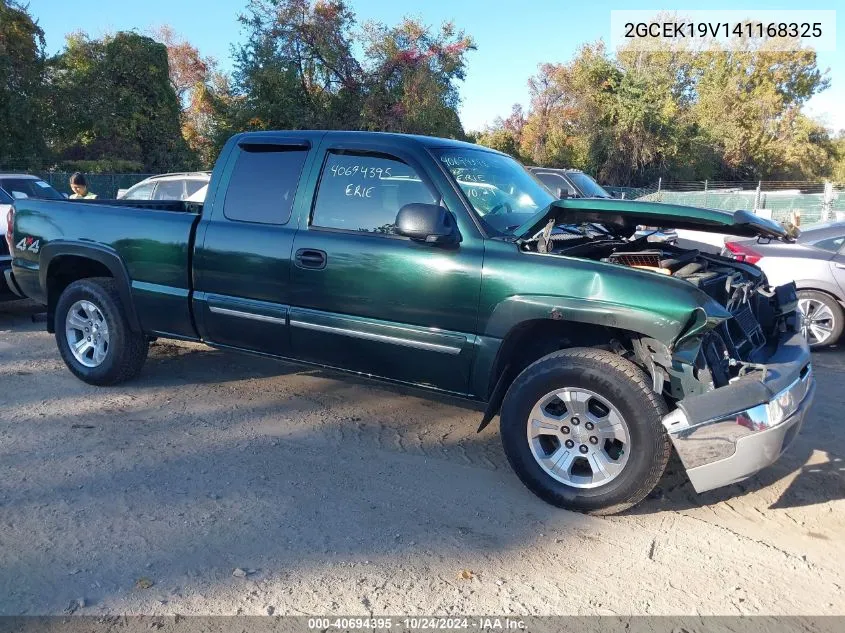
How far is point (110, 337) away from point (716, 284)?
170 inches

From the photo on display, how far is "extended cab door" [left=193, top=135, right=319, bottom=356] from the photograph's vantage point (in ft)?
14.3

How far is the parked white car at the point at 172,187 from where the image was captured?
11617 millimetres

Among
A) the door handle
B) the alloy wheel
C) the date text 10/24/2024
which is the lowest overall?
the date text 10/24/2024

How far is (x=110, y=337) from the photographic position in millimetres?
5168

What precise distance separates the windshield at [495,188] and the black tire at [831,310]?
12.7 feet

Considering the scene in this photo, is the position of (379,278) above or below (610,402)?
above

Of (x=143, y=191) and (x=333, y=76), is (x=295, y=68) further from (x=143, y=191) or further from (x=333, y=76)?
(x=143, y=191)

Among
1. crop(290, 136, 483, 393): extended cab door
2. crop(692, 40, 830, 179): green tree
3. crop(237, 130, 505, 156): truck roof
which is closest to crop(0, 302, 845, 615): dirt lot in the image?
crop(290, 136, 483, 393): extended cab door

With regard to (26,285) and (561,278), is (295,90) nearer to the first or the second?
(26,285)

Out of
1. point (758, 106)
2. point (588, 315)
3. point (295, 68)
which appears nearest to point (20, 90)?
point (295, 68)

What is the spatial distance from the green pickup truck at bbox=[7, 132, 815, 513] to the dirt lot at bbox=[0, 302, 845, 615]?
0.38 meters

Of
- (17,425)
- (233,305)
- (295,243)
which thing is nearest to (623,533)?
(295,243)

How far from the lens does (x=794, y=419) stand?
A: 3.30 m

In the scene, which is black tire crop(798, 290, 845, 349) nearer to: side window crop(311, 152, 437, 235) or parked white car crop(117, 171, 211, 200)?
side window crop(311, 152, 437, 235)
